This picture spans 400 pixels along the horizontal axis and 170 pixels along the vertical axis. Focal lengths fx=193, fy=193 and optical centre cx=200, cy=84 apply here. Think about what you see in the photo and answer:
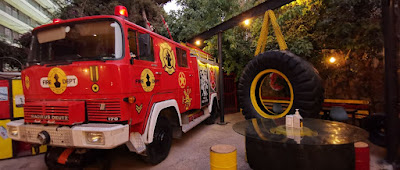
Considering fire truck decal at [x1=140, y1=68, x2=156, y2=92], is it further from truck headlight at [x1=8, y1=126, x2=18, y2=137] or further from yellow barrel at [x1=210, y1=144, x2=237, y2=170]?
truck headlight at [x1=8, y1=126, x2=18, y2=137]

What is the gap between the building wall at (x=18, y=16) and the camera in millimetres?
21953

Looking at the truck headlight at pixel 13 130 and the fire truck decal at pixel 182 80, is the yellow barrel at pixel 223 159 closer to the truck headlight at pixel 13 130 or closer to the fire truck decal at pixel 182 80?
the fire truck decal at pixel 182 80

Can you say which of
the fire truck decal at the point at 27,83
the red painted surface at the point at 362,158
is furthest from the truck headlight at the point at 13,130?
the red painted surface at the point at 362,158

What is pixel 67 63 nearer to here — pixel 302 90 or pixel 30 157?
pixel 30 157

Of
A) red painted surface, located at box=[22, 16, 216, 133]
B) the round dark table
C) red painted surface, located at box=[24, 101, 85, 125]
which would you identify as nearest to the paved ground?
the round dark table

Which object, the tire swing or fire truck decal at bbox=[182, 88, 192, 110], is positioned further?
fire truck decal at bbox=[182, 88, 192, 110]

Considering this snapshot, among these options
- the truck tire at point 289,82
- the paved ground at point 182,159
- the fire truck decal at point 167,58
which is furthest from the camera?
the truck tire at point 289,82

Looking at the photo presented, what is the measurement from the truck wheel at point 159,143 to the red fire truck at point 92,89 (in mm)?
18

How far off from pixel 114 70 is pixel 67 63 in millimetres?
794

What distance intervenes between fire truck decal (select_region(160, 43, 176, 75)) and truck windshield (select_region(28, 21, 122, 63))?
1109mm

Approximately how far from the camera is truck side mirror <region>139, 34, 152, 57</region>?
9.83 feet

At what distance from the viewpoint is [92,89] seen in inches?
107

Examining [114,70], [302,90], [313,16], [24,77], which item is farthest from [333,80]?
[24,77]

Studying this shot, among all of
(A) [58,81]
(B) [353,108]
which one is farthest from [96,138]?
(B) [353,108]
